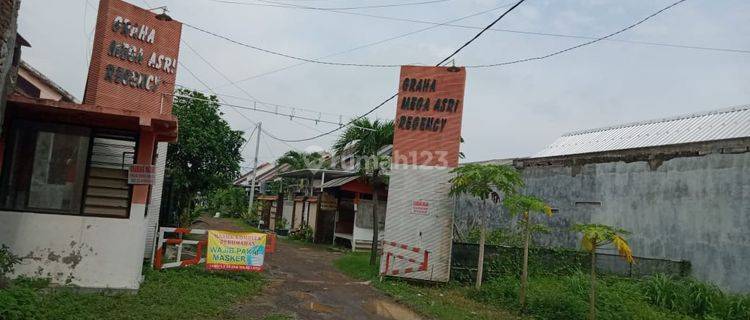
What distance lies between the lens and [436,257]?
45.5ft

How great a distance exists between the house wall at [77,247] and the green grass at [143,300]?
10.3 inches

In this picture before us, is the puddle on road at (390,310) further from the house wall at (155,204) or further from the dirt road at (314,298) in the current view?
the house wall at (155,204)

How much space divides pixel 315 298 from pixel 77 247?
477 centimetres

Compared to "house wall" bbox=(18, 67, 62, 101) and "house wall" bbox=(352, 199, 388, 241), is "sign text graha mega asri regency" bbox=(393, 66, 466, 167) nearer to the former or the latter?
"house wall" bbox=(352, 199, 388, 241)

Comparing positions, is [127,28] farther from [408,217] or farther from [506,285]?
[506,285]

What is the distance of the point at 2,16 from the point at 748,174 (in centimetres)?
1527

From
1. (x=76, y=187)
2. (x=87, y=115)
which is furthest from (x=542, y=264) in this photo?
(x=87, y=115)

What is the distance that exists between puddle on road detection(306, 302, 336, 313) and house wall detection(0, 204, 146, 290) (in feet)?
10.8

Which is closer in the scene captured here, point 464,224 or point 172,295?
point 172,295

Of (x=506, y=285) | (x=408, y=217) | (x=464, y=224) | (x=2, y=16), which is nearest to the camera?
(x=2, y=16)

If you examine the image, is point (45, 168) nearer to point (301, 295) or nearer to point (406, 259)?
point (301, 295)

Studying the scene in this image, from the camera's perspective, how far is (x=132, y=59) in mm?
12695

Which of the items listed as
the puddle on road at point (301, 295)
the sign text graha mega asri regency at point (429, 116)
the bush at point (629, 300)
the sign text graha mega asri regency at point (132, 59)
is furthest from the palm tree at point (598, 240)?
the sign text graha mega asri regency at point (132, 59)

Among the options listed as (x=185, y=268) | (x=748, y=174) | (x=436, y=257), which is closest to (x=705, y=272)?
(x=748, y=174)
